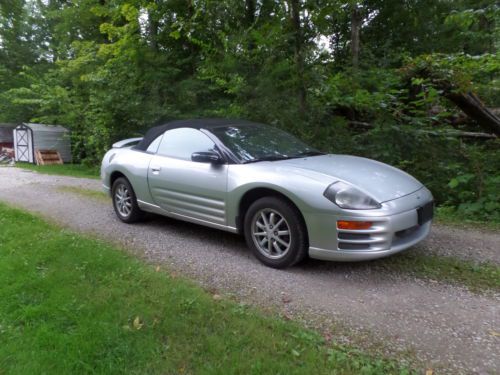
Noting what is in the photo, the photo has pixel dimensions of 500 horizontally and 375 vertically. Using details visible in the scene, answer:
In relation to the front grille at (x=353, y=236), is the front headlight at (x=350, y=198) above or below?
above

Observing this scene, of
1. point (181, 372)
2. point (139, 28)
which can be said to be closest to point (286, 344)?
point (181, 372)

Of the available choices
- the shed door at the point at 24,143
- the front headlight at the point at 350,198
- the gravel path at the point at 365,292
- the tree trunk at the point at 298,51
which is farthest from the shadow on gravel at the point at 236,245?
the shed door at the point at 24,143

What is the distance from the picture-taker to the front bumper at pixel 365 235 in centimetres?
331

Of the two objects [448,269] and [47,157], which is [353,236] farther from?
[47,157]

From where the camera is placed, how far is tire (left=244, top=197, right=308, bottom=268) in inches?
142

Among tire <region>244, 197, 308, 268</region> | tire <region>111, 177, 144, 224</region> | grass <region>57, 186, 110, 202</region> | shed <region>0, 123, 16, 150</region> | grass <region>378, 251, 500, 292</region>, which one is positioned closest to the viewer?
grass <region>378, 251, 500, 292</region>

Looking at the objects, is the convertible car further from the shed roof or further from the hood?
the shed roof

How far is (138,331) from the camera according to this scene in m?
2.71

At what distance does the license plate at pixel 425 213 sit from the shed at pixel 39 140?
67.4 feet

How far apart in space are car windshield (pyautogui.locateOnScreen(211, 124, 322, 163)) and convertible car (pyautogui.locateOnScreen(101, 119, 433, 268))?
0.04 feet

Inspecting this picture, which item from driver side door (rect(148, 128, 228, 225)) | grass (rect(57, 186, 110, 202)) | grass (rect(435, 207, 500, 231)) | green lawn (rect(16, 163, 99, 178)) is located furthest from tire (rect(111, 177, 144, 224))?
green lawn (rect(16, 163, 99, 178))

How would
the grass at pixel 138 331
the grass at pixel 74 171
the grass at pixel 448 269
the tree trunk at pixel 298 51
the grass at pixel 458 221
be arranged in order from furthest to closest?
the grass at pixel 74 171 → the tree trunk at pixel 298 51 → the grass at pixel 458 221 → the grass at pixel 448 269 → the grass at pixel 138 331

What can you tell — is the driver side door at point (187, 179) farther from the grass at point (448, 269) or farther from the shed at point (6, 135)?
the shed at point (6, 135)

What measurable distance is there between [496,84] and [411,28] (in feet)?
36.7
